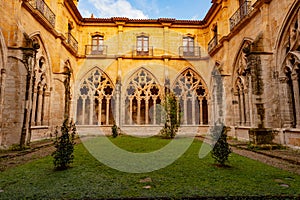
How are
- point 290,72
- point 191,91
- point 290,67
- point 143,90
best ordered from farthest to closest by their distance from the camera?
point 191,91, point 143,90, point 290,72, point 290,67

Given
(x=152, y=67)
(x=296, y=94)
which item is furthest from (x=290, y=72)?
(x=152, y=67)

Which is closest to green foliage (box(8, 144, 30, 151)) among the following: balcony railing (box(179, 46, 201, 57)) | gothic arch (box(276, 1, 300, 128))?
gothic arch (box(276, 1, 300, 128))

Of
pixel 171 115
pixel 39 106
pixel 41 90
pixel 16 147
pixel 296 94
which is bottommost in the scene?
pixel 16 147

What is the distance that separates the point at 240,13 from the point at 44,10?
35.9 feet

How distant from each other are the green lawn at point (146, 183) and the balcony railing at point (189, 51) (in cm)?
1280

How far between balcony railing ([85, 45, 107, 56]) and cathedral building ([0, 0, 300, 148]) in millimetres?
79

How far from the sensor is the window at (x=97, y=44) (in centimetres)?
1647

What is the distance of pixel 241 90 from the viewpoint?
37.7 ft

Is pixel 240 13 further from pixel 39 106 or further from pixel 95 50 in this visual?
pixel 39 106

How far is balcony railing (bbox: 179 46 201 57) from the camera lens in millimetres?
16453

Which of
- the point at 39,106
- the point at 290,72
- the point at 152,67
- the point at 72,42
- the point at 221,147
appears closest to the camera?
the point at 221,147

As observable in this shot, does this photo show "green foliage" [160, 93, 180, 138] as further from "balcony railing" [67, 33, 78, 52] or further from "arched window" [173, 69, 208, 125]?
"balcony railing" [67, 33, 78, 52]

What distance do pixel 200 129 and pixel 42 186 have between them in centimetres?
1351

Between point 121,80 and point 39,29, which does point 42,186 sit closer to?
point 39,29
